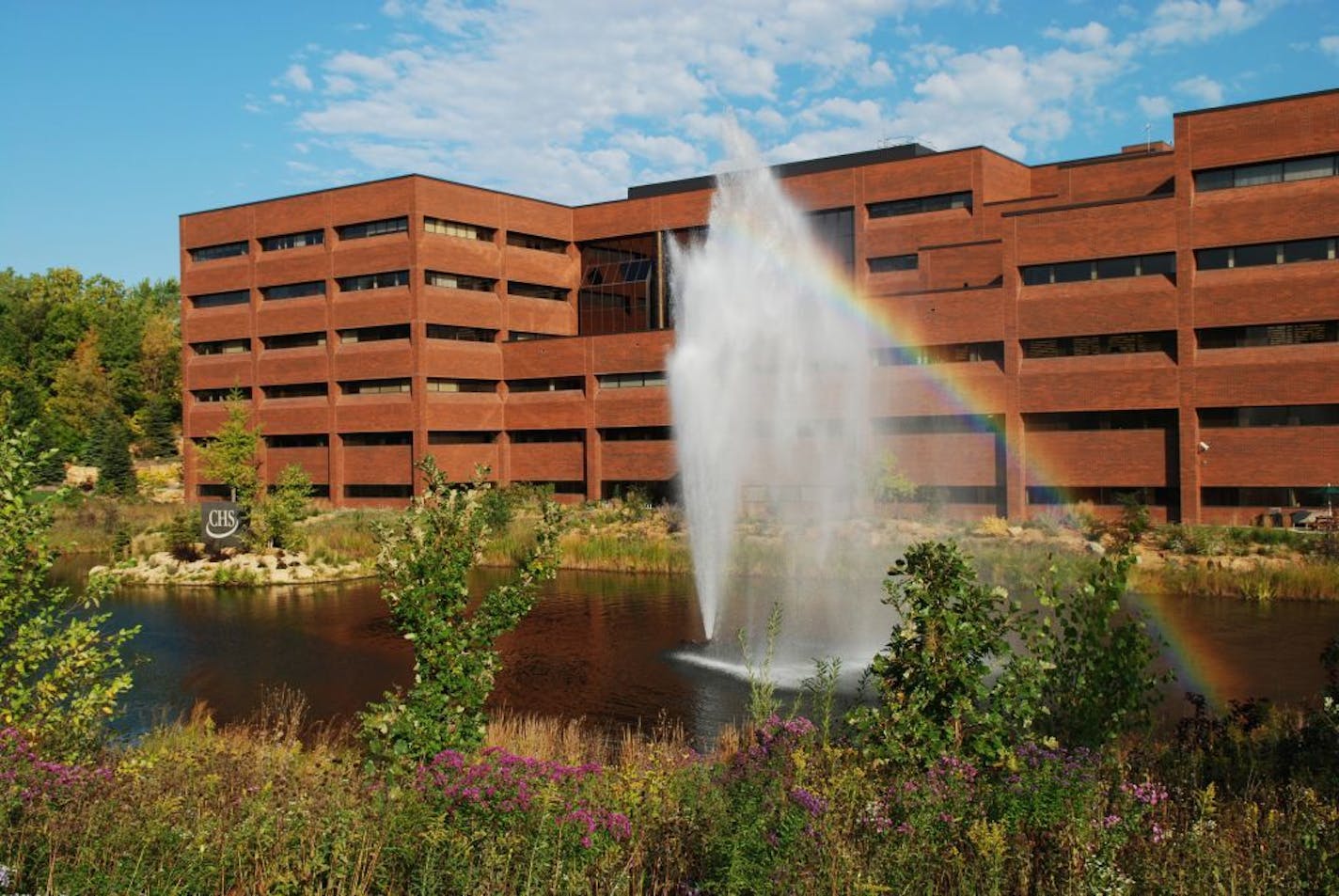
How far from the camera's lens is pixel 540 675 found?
22688 millimetres

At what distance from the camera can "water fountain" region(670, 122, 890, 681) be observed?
2983cm

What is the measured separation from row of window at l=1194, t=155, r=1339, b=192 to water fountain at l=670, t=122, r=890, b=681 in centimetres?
1562

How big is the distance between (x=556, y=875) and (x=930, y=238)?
5240cm

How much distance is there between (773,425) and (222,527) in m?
23.5

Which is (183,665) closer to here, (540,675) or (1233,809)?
(540,675)

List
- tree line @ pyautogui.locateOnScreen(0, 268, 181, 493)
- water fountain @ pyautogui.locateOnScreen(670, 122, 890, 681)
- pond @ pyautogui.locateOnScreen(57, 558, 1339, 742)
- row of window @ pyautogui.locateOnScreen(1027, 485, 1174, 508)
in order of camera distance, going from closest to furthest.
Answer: pond @ pyautogui.locateOnScreen(57, 558, 1339, 742), water fountain @ pyautogui.locateOnScreen(670, 122, 890, 681), row of window @ pyautogui.locateOnScreen(1027, 485, 1174, 508), tree line @ pyautogui.locateOnScreen(0, 268, 181, 493)

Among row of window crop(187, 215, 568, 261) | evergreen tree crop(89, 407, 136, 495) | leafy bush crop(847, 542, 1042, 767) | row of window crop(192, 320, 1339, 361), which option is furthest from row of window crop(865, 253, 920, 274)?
evergreen tree crop(89, 407, 136, 495)

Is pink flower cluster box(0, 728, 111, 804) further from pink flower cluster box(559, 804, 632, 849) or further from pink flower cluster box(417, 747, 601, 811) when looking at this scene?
pink flower cluster box(559, 804, 632, 849)

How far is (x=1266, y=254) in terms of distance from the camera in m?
43.3

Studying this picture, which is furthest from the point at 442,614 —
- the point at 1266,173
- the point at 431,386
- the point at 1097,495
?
the point at 431,386

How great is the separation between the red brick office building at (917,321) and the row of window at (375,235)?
0.70 feet

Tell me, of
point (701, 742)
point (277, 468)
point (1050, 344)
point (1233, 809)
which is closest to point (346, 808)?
point (1233, 809)

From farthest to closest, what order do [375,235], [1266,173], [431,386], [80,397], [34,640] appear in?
1. [80,397]
2. [375,235]
3. [431,386]
4. [1266,173]
5. [34,640]

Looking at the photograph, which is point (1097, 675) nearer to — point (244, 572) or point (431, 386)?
point (244, 572)
